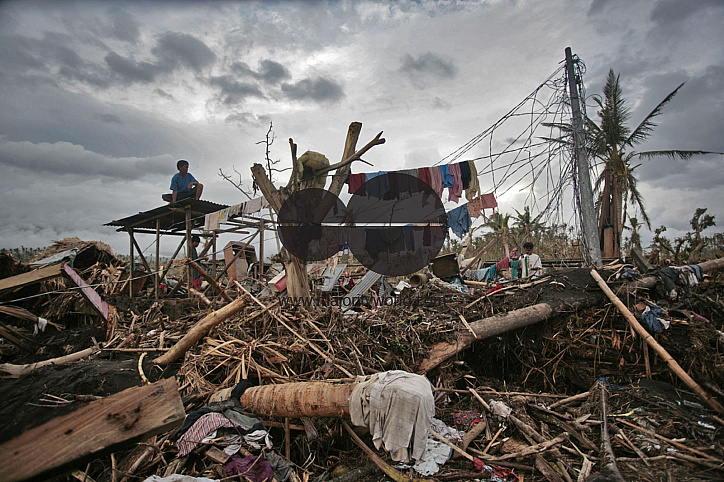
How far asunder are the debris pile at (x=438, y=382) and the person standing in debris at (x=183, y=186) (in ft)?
9.83

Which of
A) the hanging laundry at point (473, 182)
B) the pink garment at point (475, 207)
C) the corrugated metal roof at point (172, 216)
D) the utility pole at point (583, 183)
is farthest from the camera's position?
the pink garment at point (475, 207)

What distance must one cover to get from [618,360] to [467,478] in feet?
11.1

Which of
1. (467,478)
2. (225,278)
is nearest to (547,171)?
(467,478)

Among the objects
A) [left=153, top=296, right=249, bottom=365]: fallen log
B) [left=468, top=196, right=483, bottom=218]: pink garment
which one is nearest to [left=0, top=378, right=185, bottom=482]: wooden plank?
[left=153, top=296, right=249, bottom=365]: fallen log

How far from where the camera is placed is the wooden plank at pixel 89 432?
93 cm

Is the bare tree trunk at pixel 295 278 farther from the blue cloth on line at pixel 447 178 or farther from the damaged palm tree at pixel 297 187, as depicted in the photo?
the blue cloth on line at pixel 447 178

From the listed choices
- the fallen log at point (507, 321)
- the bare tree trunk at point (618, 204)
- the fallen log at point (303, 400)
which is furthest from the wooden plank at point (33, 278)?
the bare tree trunk at point (618, 204)

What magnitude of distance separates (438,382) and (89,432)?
4.35 metres

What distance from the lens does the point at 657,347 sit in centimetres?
458

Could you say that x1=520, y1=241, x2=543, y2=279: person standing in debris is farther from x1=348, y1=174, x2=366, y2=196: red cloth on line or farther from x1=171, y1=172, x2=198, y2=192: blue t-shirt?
x1=171, y1=172, x2=198, y2=192: blue t-shirt

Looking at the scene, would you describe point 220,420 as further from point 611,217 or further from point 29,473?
point 611,217

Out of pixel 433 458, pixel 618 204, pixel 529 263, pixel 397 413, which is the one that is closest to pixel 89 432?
pixel 397 413

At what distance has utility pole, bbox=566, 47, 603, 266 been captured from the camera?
22.7ft

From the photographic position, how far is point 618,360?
16.7 feet
